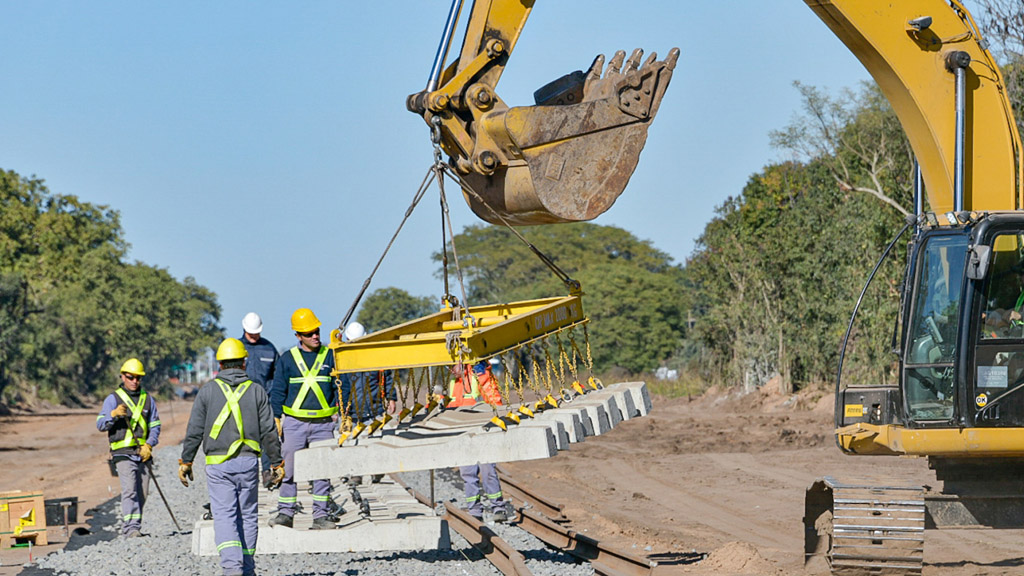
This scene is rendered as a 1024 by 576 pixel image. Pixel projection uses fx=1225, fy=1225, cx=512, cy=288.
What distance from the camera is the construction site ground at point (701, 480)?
37.9ft

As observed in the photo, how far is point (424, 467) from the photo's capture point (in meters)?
8.94

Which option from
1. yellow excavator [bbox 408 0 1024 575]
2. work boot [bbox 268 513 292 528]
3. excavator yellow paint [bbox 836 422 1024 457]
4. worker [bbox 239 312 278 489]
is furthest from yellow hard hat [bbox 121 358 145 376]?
excavator yellow paint [bbox 836 422 1024 457]

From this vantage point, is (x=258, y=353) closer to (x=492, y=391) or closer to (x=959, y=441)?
(x=492, y=391)

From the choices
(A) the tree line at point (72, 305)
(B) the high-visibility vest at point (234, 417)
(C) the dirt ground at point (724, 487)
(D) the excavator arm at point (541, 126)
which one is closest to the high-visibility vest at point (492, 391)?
(D) the excavator arm at point (541, 126)

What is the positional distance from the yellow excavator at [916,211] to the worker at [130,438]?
5697 millimetres

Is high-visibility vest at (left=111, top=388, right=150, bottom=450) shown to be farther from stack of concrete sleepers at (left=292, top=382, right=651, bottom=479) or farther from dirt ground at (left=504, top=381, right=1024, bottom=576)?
dirt ground at (left=504, top=381, right=1024, bottom=576)

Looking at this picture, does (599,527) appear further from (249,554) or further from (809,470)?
(809,470)

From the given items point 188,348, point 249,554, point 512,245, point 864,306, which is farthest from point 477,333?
point 512,245

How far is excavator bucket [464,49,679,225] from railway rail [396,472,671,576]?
2970mm

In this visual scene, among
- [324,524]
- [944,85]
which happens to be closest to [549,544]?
[324,524]

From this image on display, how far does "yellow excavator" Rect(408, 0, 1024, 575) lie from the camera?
8773mm

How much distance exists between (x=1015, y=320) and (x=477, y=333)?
3.87 metres

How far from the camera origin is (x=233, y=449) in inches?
372

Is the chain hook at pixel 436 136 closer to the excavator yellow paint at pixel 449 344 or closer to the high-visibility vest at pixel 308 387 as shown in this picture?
the excavator yellow paint at pixel 449 344
